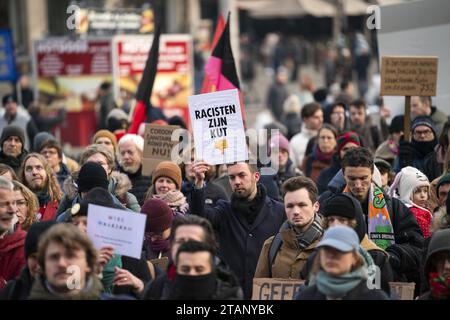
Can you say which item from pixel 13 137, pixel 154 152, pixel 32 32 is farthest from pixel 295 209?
pixel 32 32

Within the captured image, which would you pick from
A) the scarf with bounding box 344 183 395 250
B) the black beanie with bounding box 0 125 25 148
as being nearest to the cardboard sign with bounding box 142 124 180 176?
the black beanie with bounding box 0 125 25 148

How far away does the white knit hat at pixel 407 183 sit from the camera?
873 centimetres

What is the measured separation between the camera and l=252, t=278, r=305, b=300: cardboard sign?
256 inches

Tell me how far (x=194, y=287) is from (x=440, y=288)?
1.31 meters

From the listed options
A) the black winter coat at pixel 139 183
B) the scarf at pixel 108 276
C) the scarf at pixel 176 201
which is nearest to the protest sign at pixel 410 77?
the black winter coat at pixel 139 183

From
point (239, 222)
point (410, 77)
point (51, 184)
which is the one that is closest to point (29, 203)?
point (239, 222)

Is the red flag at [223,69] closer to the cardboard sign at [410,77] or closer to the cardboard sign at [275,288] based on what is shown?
the cardboard sign at [410,77]

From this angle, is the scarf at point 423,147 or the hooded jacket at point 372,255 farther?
the scarf at point 423,147

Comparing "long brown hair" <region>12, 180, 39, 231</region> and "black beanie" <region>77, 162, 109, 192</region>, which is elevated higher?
"black beanie" <region>77, 162, 109, 192</region>

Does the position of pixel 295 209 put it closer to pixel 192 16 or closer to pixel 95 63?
pixel 95 63

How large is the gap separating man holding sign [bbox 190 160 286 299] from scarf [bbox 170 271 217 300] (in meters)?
2.06

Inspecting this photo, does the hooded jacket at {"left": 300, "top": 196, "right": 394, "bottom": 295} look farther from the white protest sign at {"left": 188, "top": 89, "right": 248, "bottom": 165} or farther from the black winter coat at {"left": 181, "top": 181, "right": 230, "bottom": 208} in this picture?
the black winter coat at {"left": 181, "top": 181, "right": 230, "bottom": 208}

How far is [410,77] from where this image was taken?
10758 mm

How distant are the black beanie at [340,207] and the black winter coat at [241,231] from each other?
42.8 inches
